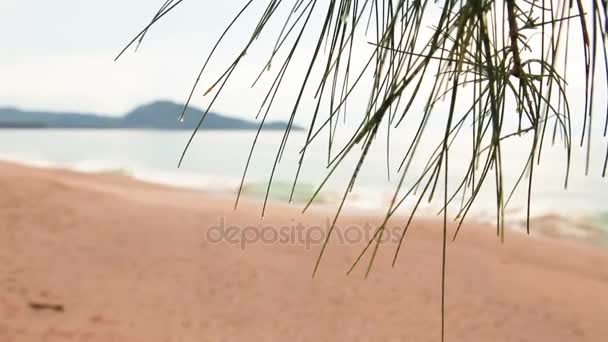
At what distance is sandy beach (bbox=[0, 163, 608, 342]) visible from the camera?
184 centimetres

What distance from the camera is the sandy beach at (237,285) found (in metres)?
1.84

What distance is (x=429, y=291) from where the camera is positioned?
2289 mm

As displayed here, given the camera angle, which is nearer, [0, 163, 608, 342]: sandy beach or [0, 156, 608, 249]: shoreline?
[0, 163, 608, 342]: sandy beach

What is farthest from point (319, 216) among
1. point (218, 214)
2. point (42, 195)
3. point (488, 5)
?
point (488, 5)

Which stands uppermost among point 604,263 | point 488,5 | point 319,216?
point 488,5

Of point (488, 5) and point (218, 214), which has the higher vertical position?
point (488, 5)

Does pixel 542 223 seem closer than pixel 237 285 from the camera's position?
No

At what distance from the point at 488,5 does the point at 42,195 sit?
2.85 meters

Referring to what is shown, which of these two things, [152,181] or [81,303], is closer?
[81,303]

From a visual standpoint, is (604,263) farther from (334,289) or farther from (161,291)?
(161,291)

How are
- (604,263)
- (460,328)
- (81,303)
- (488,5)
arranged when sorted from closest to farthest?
(488,5), (81,303), (460,328), (604,263)

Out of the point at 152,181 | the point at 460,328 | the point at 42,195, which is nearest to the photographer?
the point at 460,328

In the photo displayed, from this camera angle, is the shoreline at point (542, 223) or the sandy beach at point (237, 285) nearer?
the sandy beach at point (237, 285)

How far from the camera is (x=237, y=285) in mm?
2164
